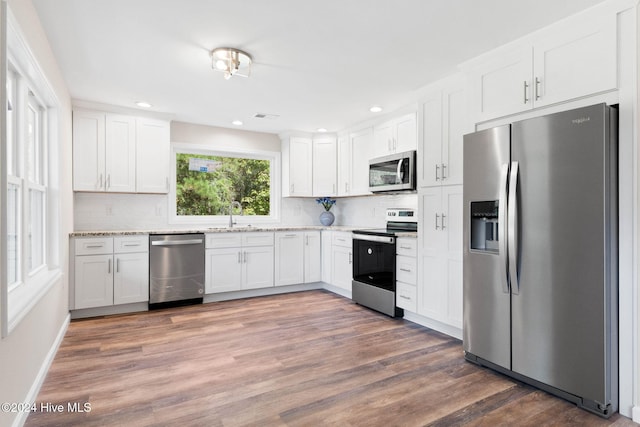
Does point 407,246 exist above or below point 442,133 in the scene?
below

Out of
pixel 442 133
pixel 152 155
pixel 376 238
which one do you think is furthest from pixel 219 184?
pixel 442 133

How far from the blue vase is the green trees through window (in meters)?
0.86

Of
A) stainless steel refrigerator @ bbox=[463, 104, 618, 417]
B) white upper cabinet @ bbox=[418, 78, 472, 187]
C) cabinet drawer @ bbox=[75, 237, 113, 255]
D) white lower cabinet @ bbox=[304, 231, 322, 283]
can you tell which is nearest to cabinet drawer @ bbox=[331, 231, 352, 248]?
white lower cabinet @ bbox=[304, 231, 322, 283]

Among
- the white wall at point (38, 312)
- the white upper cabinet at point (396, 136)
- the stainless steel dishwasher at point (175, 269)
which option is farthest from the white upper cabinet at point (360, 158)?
the white wall at point (38, 312)

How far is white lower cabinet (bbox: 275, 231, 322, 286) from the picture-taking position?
16.3 ft

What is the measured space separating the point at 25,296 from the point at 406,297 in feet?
10.0

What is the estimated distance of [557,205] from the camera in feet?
7.08

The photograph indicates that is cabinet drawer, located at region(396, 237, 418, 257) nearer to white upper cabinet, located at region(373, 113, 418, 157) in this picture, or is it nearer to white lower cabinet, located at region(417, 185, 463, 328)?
white lower cabinet, located at region(417, 185, 463, 328)

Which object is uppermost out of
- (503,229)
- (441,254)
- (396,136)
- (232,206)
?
(396,136)

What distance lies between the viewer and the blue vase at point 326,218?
5680 mm

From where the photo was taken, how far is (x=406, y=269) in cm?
369

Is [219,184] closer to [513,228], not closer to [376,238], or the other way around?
[376,238]

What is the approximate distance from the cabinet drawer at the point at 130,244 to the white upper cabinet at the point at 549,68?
363cm

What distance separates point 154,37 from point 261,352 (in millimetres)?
2489
